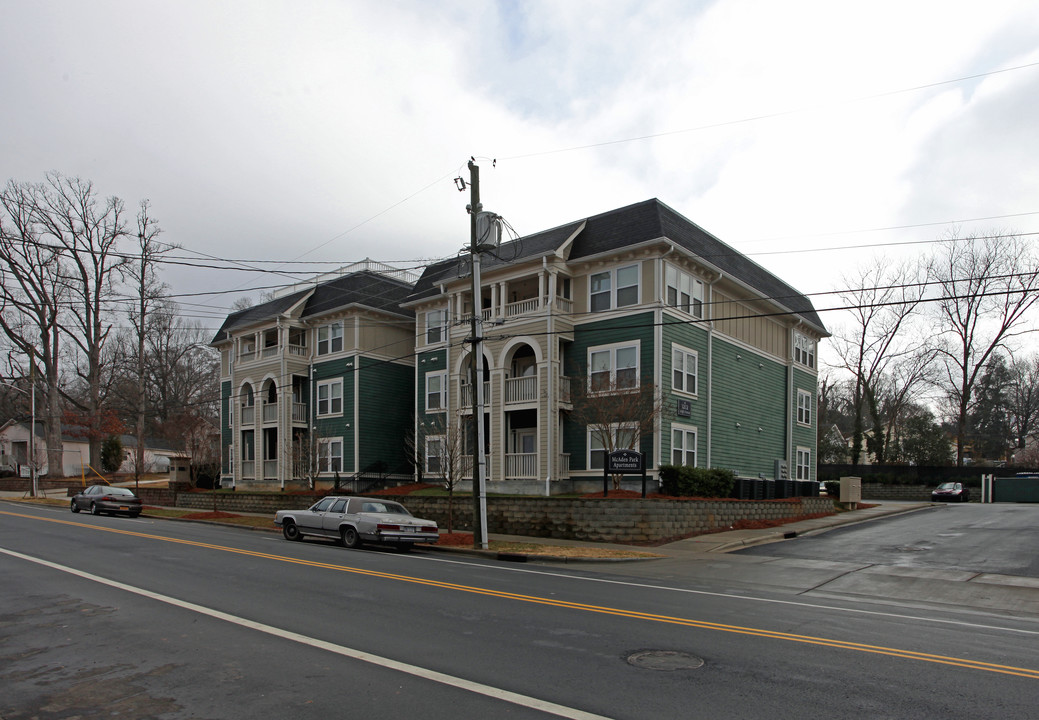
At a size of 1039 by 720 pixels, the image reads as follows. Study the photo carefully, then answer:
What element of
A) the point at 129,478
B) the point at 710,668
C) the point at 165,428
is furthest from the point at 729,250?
the point at 129,478

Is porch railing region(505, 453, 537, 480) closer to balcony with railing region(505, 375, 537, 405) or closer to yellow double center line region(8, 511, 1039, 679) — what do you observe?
balcony with railing region(505, 375, 537, 405)

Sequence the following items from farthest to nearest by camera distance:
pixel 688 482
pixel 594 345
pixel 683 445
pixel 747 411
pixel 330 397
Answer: pixel 330 397 < pixel 747 411 < pixel 594 345 < pixel 683 445 < pixel 688 482

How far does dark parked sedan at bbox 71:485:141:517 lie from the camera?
30.6 meters

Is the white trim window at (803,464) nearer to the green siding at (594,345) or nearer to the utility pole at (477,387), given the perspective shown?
the green siding at (594,345)

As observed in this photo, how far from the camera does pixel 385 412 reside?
1455 inches

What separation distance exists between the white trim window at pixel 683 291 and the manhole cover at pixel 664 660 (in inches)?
773

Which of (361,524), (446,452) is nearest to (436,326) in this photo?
(446,452)

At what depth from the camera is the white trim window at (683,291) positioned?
26.5m

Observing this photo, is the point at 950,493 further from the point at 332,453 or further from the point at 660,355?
the point at 332,453

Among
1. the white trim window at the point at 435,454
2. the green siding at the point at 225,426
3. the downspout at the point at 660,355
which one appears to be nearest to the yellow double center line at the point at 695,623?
the white trim window at the point at 435,454

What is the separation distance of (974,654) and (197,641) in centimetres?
824

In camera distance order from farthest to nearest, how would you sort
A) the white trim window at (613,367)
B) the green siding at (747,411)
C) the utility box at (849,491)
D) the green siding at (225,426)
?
the green siding at (225,426), the utility box at (849,491), the green siding at (747,411), the white trim window at (613,367)

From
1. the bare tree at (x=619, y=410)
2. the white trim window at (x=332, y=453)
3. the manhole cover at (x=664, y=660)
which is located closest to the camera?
the manhole cover at (x=664, y=660)

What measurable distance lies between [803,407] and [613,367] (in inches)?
617
